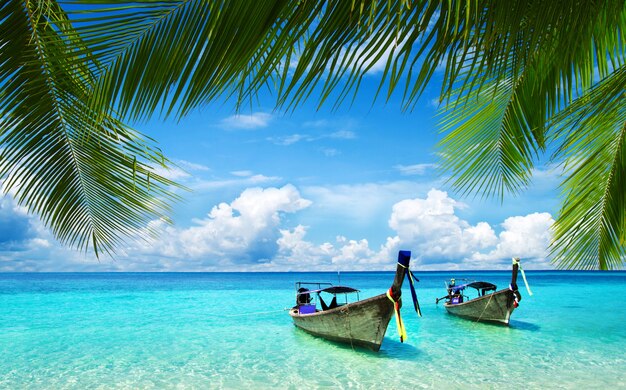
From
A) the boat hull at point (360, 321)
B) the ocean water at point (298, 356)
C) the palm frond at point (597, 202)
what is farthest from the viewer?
the boat hull at point (360, 321)

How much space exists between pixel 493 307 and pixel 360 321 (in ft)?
22.3

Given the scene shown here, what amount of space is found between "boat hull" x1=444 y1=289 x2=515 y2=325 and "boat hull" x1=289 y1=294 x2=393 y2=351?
638 cm

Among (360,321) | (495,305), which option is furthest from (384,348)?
(495,305)

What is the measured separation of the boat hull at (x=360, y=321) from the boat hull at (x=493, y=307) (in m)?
6.38

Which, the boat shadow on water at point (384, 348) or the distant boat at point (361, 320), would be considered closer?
the distant boat at point (361, 320)

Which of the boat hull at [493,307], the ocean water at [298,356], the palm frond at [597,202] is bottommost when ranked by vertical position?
the ocean water at [298,356]

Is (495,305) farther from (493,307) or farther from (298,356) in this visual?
(298,356)

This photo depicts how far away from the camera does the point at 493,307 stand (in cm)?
1535

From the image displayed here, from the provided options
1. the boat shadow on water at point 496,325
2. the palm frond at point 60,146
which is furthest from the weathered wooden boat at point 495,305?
the palm frond at point 60,146

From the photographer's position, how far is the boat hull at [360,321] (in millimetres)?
10281

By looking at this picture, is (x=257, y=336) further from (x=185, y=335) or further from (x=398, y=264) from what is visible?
(x=398, y=264)

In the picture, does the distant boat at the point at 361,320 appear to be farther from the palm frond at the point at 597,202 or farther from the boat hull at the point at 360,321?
the palm frond at the point at 597,202

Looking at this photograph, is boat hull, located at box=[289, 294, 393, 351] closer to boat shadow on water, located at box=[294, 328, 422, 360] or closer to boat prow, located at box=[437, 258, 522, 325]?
boat shadow on water, located at box=[294, 328, 422, 360]

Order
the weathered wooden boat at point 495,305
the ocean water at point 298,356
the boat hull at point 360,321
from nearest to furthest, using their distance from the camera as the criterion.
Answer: the ocean water at point 298,356 → the boat hull at point 360,321 → the weathered wooden boat at point 495,305
